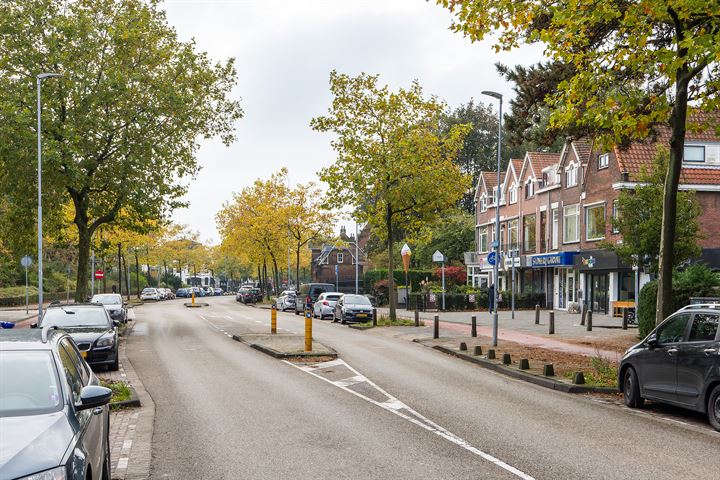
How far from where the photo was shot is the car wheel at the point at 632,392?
480 inches

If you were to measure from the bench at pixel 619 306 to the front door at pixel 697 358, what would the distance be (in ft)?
78.6

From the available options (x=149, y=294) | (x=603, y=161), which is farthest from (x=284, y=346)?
(x=149, y=294)

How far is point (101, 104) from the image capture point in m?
29.0

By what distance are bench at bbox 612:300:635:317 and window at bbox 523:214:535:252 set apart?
46.6ft

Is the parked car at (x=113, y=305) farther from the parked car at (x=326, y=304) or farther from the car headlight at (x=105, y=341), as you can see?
the car headlight at (x=105, y=341)

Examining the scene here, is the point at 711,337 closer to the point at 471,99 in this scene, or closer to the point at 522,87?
the point at 522,87

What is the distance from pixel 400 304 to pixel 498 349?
30.0 m

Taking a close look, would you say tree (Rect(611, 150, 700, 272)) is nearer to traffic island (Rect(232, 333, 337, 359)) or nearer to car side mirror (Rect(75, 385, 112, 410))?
traffic island (Rect(232, 333, 337, 359))

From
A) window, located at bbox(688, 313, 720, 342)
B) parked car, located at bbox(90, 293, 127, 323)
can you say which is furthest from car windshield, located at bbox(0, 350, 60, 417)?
parked car, located at bbox(90, 293, 127, 323)

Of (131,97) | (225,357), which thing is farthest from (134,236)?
(225,357)

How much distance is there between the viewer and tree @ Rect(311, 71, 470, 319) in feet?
105

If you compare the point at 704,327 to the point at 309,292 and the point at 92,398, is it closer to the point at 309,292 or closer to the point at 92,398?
the point at 92,398

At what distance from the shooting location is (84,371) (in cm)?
698

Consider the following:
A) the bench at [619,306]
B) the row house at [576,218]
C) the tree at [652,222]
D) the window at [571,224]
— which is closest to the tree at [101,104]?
the row house at [576,218]
